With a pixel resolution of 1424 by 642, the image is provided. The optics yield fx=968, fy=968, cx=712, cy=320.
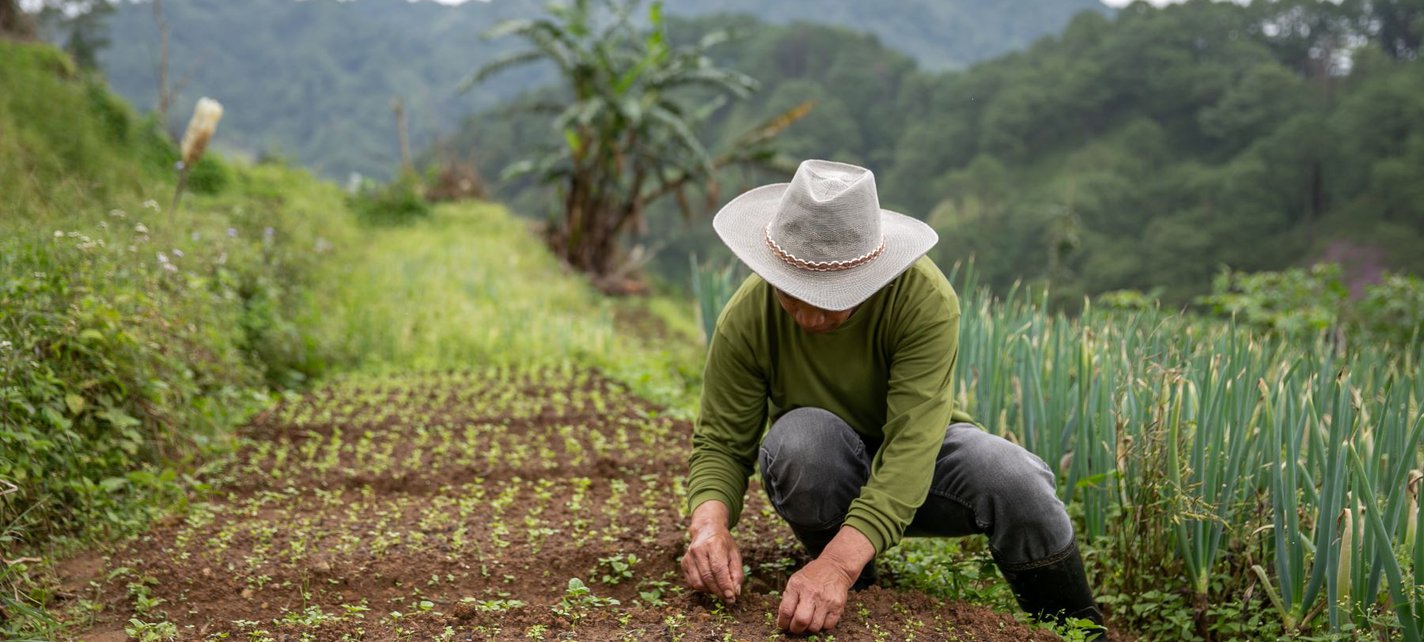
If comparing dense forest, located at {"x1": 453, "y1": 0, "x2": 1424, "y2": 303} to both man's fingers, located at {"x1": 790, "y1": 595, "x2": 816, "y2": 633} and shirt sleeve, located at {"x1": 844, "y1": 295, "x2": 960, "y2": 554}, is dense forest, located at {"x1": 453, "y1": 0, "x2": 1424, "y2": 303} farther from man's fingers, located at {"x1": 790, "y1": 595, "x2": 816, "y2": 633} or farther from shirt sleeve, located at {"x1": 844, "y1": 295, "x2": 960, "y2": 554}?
man's fingers, located at {"x1": 790, "y1": 595, "x2": 816, "y2": 633}

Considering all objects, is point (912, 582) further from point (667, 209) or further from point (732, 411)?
point (667, 209)

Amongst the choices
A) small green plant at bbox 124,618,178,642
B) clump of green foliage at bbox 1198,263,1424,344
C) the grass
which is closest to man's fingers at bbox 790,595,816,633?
small green plant at bbox 124,618,178,642

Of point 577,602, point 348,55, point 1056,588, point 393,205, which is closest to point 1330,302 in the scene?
point 1056,588

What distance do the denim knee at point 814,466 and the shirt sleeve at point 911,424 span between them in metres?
0.11

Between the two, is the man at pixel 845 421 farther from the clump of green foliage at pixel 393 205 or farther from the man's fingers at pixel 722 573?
the clump of green foliage at pixel 393 205

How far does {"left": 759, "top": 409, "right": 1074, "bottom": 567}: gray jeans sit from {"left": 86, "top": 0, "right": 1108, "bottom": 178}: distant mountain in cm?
5375

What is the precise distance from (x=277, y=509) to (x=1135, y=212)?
86.8 ft

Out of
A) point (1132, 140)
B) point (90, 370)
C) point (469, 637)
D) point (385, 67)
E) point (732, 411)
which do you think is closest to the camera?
point (469, 637)

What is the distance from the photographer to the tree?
11.7 m

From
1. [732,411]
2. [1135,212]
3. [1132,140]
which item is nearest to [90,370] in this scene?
[732,411]

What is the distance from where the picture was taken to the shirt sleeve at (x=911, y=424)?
6.43 ft

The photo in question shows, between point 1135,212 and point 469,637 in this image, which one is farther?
point 1135,212

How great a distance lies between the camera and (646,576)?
2.54 m

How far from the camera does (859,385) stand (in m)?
2.24
